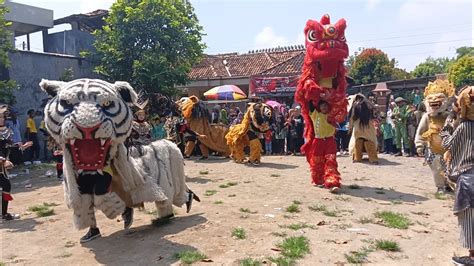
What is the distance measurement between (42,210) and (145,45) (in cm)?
1122

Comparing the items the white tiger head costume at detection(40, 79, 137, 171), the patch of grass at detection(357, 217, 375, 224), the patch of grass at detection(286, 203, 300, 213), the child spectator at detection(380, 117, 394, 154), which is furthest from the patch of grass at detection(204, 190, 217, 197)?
the child spectator at detection(380, 117, 394, 154)

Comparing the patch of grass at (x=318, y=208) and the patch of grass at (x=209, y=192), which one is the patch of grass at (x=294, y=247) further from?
the patch of grass at (x=209, y=192)

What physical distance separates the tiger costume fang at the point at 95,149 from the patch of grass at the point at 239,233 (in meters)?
0.96

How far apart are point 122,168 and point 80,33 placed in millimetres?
17570

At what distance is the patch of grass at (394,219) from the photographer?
6.02 metres

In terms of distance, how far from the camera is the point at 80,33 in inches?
834

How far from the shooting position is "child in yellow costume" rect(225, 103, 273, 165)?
39.8 feet

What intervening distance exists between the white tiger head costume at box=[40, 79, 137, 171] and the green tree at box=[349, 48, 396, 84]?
3435 centimetres

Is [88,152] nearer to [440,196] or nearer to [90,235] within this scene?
[90,235]

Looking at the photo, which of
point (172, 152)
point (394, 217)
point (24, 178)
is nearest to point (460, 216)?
point (394, 217)

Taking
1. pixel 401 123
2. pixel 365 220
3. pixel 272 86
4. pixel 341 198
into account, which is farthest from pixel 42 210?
pixel 272 86

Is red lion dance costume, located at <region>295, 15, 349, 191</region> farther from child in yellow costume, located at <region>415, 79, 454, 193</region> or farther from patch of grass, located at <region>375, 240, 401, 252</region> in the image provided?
patch of grass, located at <region>375, 240, 401, 252</region>

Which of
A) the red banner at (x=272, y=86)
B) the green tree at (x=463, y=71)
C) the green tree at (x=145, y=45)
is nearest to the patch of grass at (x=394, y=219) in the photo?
the green tree at (x=145, y=45)

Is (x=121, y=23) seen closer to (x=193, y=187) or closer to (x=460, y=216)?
(x=193, y=187)
